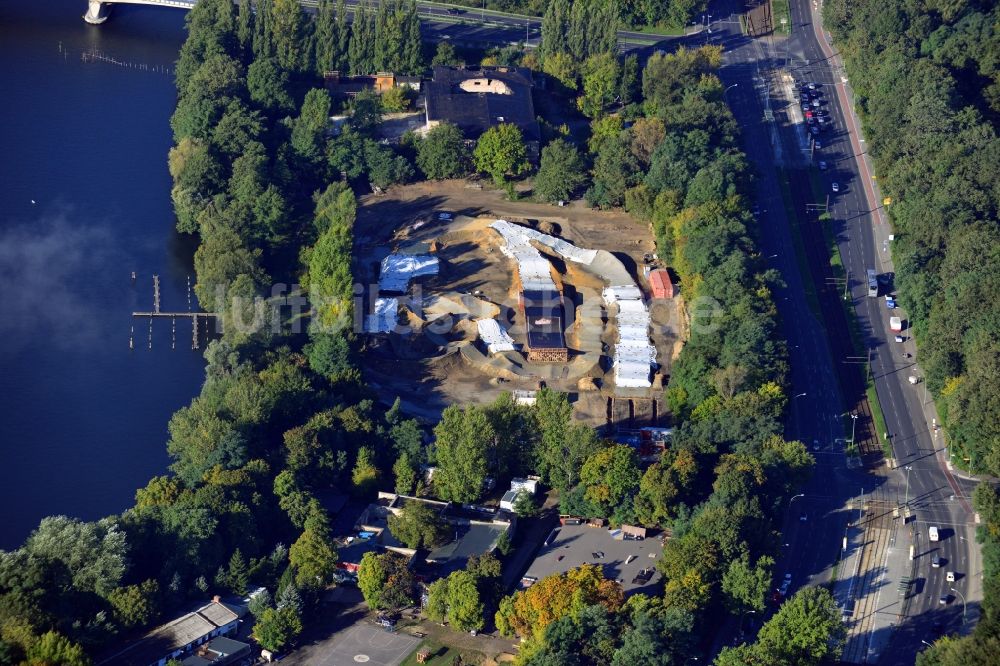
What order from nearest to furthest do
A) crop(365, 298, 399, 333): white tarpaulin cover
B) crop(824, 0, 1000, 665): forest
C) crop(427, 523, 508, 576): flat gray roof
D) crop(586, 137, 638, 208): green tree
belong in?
crop(427, 523, 508, 576): flat gray roof → crop(824, 0, 1000, 665): forest → crop(365, 298, 399, 333): white tarpaulin cover → crop(586, 137, 638, 208): green tree

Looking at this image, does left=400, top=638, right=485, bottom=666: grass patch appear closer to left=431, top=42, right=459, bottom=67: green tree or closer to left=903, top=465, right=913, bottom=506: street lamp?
left=903, top=465, right=913, bottom=506: street lamp

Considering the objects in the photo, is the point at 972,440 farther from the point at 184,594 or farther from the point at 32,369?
the point at 32,369

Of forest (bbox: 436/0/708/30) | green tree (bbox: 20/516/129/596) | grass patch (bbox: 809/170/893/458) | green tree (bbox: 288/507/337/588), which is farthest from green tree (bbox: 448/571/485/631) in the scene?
forest (bbox: 436/0/708/30)

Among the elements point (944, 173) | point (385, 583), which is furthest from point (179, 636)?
point (944, 173)

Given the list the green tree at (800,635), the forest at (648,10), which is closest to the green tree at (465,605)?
the green tree at (800,635)

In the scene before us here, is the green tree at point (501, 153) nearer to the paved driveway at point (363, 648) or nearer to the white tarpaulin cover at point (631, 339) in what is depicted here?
the white tarpaulin cover at point (631, 339)

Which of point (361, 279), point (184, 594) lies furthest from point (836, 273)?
point (184, 594)

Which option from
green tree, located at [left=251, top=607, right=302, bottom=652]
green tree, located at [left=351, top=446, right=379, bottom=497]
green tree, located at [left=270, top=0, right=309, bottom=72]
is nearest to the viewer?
green tree, located at [left=251, top=607, right=302, bottom=652]
